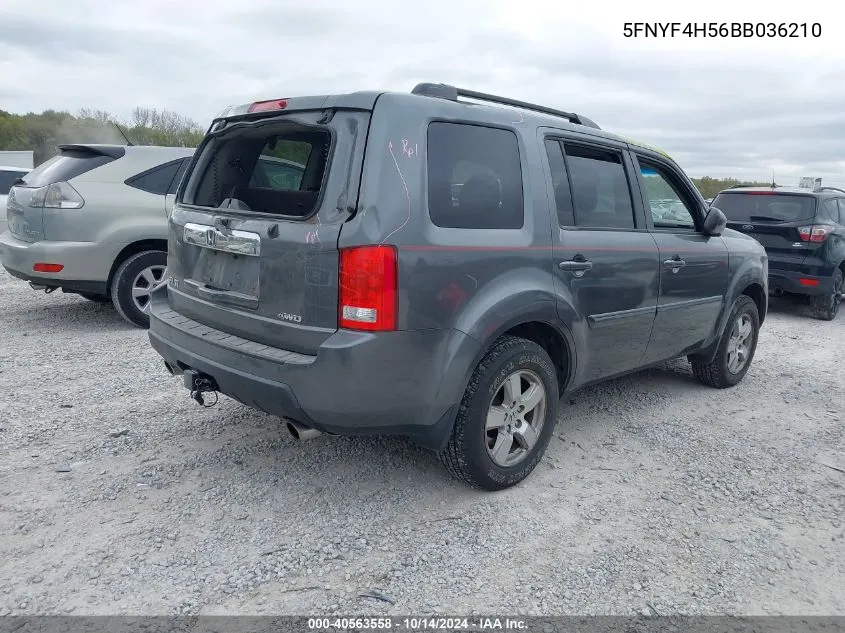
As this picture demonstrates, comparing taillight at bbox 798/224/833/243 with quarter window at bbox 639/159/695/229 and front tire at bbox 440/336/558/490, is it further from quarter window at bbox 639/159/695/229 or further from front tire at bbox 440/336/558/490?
front tire at bbox 440/336/558/490

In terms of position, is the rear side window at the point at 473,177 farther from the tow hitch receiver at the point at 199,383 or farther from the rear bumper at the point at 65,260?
the rear bumper at the point at 65,260

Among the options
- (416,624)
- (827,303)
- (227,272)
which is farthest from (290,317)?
(827,303)

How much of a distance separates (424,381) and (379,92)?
124 centimetres

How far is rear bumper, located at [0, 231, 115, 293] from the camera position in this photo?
226 inches

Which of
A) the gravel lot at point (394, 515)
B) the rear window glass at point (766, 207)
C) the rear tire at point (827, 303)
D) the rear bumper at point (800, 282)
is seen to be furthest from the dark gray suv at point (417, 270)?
the rear tire at point (827, 303)

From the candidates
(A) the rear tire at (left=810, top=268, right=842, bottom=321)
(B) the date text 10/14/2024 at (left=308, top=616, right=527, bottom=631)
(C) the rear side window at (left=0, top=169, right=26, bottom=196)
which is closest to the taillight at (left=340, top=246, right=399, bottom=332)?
(B) the date text 10/14/2024 at (left=308, top=616, right=527, bottom=631)

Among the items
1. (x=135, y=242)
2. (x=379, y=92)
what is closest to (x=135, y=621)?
(x=379, y=92)

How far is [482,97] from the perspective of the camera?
341cm

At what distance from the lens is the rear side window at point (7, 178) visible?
11.0 m

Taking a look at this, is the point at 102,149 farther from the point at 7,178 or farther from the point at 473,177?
the point at 7,178

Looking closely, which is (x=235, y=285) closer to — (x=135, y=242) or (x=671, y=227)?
(x=671, y=227)

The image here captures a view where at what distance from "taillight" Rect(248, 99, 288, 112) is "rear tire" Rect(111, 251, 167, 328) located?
130 inches

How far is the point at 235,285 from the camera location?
3.06 meters

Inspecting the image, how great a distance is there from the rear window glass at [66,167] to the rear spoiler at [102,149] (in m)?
0.02
